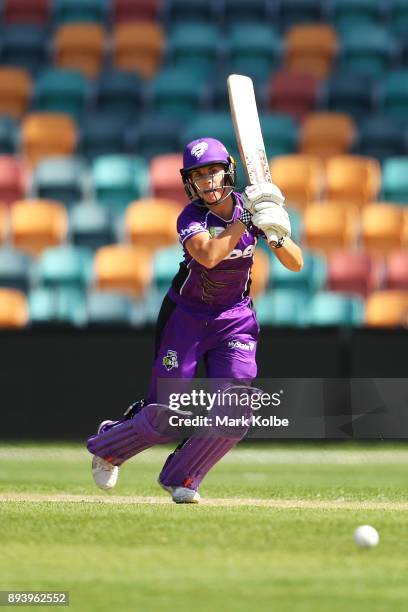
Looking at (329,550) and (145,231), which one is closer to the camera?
(329,550)

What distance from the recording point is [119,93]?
16344mm

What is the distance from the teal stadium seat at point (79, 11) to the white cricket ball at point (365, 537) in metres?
13.1

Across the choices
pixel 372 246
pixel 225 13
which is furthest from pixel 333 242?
pixel 225 13

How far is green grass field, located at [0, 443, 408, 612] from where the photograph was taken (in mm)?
4562

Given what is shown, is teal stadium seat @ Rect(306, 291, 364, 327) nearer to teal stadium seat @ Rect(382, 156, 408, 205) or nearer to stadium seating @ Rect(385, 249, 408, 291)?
stadium seating @ Rect(385, 249, 408, 291)

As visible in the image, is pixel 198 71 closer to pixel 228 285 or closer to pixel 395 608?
pixel 228 285

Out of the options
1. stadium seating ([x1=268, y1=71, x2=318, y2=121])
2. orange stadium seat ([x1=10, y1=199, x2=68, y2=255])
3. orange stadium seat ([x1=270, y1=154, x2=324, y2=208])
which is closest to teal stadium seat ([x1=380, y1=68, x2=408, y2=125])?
stadium seating ([x1=268, y1=71, x2=318, y2=121])

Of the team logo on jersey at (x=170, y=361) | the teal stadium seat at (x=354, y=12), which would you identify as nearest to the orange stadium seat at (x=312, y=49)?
the teal stadium seat at (x=354, y=12)

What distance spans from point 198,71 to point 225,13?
4.41ft

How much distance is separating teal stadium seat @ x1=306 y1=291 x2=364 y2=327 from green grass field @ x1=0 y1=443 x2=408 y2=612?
15.2 feet

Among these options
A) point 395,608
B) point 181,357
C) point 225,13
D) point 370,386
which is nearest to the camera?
point 395,608

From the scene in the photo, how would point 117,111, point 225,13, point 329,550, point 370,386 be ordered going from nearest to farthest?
point 329,550 < point 370,386 < point 117,111 < point 225,13

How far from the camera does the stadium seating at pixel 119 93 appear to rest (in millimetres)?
16328

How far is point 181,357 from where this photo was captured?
6770mm
